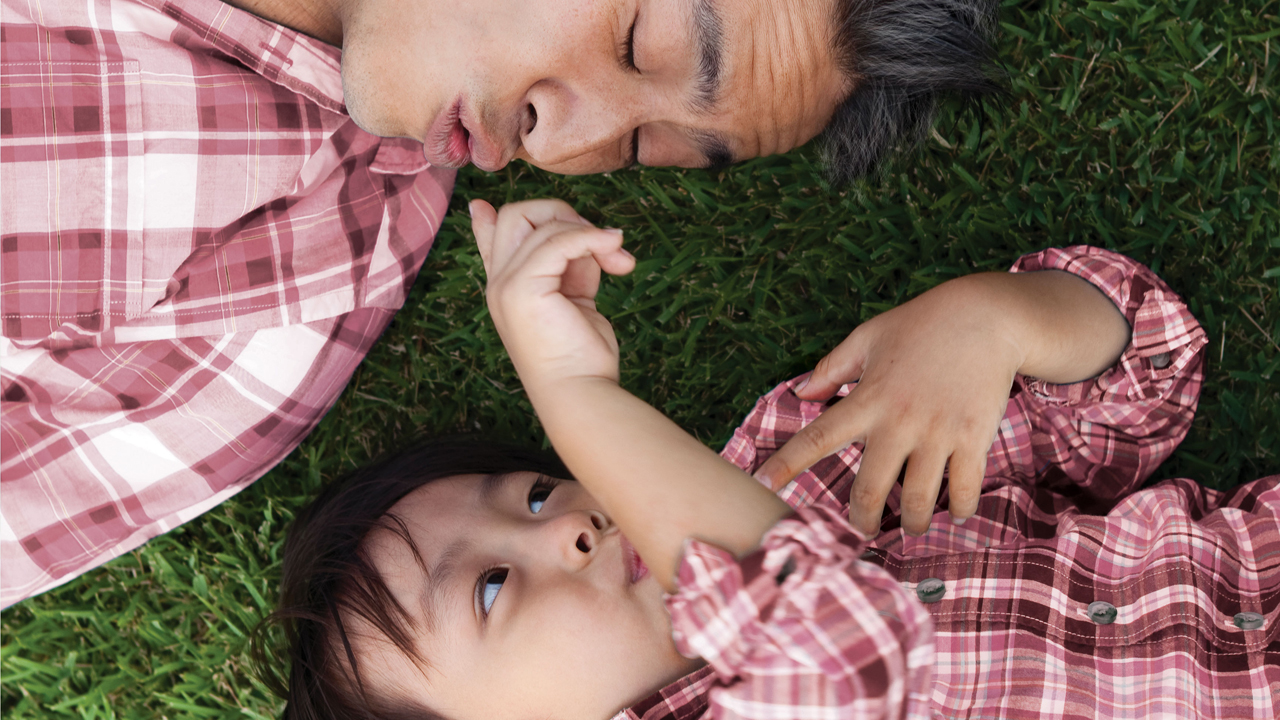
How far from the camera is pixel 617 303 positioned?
2.40 m

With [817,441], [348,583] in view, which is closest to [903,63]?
[817,441]

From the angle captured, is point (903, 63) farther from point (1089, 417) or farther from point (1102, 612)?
point (1102, 612)

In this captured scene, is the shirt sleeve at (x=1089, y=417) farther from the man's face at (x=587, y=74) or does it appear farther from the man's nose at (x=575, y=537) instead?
the man's face at (x=587, y=74)

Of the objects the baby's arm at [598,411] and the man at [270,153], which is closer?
the baby's arm at [598,411]

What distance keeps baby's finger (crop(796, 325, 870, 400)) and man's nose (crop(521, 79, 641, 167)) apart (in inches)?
23.9

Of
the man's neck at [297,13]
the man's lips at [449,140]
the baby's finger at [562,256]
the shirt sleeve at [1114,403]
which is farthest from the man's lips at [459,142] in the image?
the shirt sleeve at [1114,403]

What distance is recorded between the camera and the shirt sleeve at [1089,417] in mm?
1858

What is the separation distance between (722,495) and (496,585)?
2.14ft

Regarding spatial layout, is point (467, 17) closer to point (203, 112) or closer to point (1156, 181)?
point (203, 112)

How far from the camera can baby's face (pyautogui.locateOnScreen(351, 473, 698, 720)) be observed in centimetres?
169

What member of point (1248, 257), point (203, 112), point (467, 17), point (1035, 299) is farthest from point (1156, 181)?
point (203, 112)

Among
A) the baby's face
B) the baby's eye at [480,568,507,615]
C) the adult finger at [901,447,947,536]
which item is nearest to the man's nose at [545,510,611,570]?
the baby's face

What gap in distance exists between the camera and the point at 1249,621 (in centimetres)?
172

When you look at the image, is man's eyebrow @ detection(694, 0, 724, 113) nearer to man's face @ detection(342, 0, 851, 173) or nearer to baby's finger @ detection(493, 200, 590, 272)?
man's face @ detection(342, 0, 851, 173)
